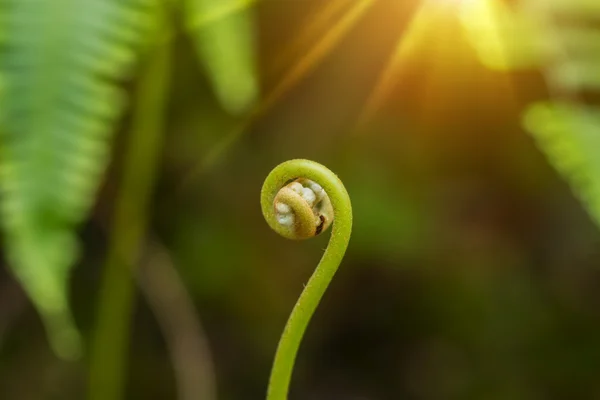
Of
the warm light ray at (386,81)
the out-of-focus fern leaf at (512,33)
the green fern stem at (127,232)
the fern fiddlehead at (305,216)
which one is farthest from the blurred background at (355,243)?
the fern fiddlehead at (305,216)

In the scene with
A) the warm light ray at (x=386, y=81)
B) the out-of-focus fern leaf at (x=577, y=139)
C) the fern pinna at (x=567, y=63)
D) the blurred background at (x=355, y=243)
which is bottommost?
the blurred background at (x=355, y=243)

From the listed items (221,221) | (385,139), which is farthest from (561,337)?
(221,221)

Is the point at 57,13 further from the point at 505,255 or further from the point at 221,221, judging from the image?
the point at 505,255

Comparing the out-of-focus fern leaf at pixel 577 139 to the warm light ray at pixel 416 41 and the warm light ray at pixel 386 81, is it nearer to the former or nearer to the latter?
the warm light ray at pixel 416 41

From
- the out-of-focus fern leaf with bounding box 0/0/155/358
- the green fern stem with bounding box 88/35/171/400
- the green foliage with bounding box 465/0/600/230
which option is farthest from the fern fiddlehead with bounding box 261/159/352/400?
the green fern stem with bounding box 88/35/171/400

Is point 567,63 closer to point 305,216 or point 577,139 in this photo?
point 577,139

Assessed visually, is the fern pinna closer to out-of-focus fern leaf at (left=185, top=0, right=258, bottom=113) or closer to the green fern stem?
out-of-focus fern leaf at (left=185, top=0, right=258, bottom=113)
